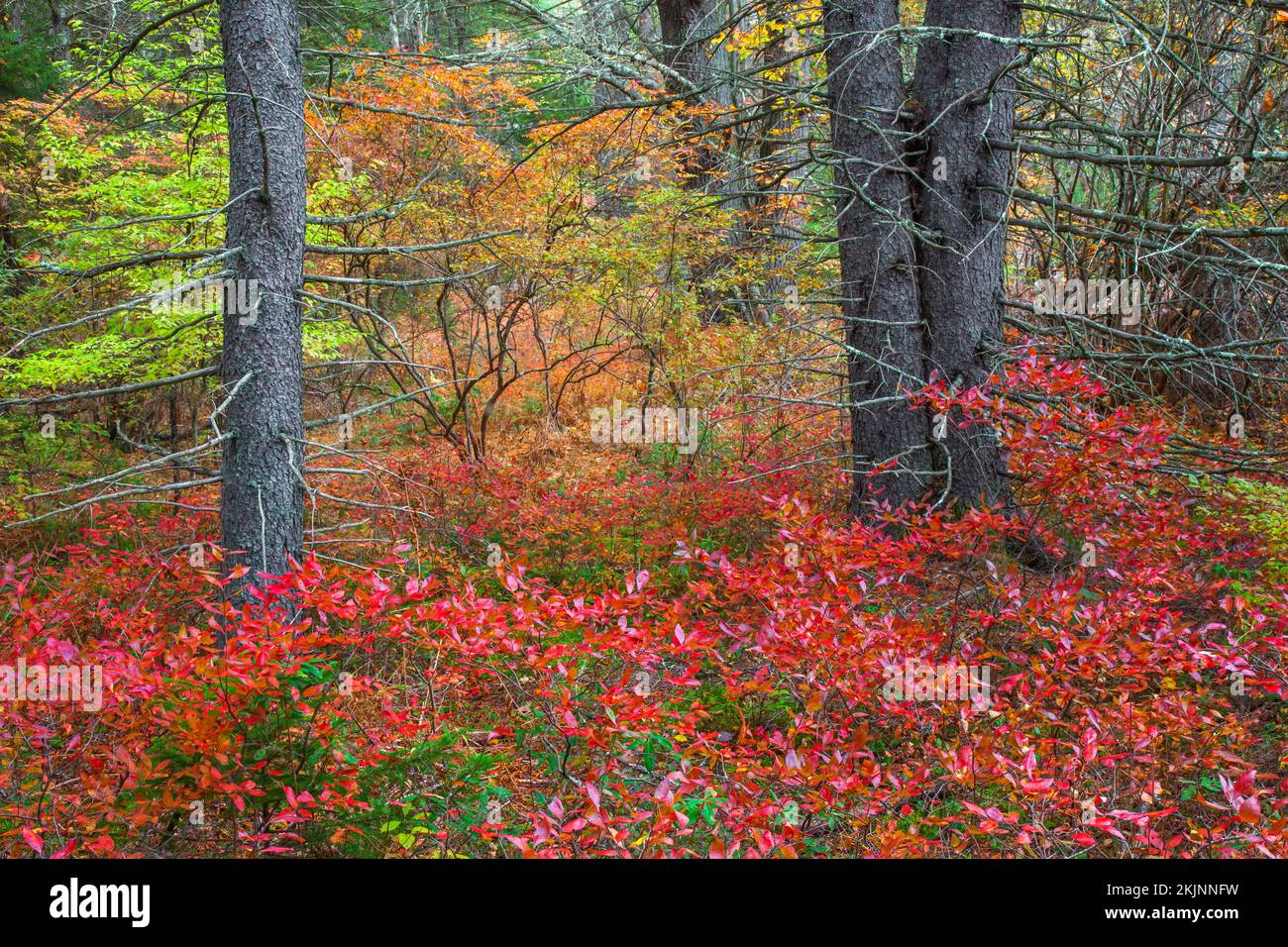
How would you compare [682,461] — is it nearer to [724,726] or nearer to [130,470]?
[724,726]

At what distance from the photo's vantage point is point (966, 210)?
5.95 m

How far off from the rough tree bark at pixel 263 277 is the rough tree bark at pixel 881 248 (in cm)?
337

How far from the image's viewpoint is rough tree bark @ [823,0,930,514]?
590 centimetres

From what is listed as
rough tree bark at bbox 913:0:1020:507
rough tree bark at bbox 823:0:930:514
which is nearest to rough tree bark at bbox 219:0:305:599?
rough tree bark at bbox 823:0:930:514

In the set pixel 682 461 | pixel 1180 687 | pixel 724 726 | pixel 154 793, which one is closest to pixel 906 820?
pixel 724 726

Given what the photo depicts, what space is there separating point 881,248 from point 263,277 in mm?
3808

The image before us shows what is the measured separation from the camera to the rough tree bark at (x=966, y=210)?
582 centimetres

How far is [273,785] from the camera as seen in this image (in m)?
3.29

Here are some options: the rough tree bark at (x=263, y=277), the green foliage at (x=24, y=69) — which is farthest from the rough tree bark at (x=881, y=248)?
the green foliage at (x=24, y=69)

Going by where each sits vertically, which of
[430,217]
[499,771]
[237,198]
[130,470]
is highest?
[430,217]

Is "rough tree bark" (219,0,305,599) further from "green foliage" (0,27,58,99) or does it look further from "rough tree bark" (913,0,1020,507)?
"green foliage" (0,27,58,99)

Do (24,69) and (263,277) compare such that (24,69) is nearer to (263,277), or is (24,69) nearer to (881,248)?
(263,277)

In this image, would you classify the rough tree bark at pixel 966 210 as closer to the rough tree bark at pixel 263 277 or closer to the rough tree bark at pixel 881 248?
the rough tree bark at pixel 881 248

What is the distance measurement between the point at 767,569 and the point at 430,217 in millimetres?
6911
